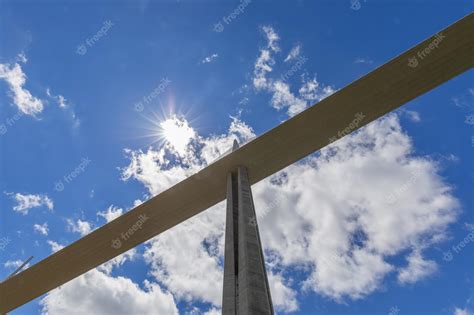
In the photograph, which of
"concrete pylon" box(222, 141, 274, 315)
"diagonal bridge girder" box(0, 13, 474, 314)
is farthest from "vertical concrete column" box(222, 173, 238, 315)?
"diagonal bridge girder" box(0, 13, 474, 314)

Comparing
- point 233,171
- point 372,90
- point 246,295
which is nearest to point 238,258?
point 246,295

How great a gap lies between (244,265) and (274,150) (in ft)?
16.0

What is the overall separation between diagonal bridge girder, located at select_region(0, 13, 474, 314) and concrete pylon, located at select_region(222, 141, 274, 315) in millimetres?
1604

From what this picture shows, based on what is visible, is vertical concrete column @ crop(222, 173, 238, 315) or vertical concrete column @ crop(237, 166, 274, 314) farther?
vertical concrete column @ crop(222, 173, 238, 315)

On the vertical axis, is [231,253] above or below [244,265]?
above

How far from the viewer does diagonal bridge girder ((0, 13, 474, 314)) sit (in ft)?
31.7

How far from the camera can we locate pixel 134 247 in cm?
1452

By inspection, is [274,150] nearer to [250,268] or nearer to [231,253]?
[231,253]

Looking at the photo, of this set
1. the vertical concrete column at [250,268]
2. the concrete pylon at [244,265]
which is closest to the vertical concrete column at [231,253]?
the concrete pylon at [244,265]

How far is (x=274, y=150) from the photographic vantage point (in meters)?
11.6

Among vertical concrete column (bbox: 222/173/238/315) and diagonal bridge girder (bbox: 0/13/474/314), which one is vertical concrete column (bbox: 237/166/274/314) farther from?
diagonal bridge girder (bbox: 0/13/474/314)

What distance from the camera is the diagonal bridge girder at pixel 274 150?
9672mm

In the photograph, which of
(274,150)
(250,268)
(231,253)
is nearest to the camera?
(250,268)

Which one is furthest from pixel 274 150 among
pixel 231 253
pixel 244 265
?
pixel 244 265
